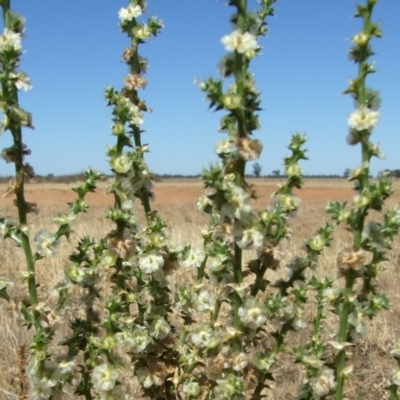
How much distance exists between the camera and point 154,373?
2.17 metres

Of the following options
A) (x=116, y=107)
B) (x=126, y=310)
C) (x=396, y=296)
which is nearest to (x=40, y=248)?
(x=126, y=310)

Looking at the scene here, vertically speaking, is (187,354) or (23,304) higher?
(23,304)

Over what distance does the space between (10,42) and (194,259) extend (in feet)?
3.02

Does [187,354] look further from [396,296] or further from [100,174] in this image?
[396,296]

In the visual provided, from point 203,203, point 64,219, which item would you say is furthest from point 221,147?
point 64,219

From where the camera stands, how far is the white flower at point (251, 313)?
1710 mm

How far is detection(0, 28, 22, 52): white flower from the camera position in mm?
1804

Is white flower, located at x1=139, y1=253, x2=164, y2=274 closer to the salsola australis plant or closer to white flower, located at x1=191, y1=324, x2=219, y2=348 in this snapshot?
the salsola australis plant

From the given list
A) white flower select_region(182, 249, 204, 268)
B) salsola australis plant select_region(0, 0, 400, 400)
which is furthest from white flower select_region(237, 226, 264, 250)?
white flower select_region(182, 249, 204, 268)

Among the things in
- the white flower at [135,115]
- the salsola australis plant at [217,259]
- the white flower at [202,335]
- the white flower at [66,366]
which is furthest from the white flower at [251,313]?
the white flower at [135,115]

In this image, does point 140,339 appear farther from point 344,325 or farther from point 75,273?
point 344,325

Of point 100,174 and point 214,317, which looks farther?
point 214,317

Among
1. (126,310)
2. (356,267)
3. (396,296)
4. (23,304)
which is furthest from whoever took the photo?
(396,296)

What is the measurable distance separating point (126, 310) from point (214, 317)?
0.30 m
